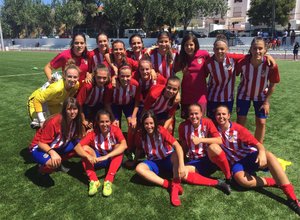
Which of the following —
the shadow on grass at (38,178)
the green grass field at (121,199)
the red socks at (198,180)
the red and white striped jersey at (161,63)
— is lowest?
the green grass field at (121,199)

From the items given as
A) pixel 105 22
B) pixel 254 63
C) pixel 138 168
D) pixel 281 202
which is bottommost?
pixel 281 202

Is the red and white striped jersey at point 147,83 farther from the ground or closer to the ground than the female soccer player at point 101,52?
Answer: closer to the ground

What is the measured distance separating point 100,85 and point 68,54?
3.90 ft

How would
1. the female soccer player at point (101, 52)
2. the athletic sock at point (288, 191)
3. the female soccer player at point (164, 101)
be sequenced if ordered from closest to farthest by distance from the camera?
the athletic sock at point (288, 191), the female soccer player at point (164, 101), the female soccer player at point (101, 52)

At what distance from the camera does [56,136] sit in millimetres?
3842

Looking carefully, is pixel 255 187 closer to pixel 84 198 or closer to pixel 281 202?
pixel 281 202

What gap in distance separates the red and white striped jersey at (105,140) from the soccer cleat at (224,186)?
134 centimetres

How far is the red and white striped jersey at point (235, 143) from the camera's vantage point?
12.0 feet

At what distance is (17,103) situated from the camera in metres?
7.97

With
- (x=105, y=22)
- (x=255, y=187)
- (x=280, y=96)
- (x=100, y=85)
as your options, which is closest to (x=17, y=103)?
(x=100, y=85)

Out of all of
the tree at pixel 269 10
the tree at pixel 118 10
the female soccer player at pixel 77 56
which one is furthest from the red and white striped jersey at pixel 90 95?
the tree at pixel 269 10

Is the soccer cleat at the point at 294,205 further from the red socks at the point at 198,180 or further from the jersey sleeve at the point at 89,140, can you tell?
the jersey sleeve at the point at 89,140

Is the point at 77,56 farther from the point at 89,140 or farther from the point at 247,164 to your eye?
the point at 247,164

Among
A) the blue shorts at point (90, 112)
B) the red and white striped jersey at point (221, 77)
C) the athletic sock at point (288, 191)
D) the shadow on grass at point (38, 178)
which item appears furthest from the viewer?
the blue shorts at point (90, 112)
